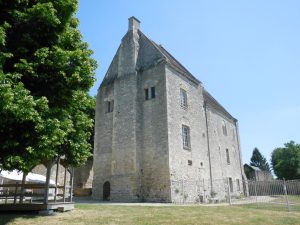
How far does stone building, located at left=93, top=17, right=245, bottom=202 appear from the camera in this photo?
66.8ft

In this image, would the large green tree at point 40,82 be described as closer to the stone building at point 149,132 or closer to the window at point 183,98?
the stone building at point 149,132

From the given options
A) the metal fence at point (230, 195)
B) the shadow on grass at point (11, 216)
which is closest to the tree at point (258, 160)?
the metal fence at point (230, 195)

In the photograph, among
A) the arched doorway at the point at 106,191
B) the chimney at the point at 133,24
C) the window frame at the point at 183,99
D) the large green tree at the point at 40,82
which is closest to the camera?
the large green tree at the point at 40,82

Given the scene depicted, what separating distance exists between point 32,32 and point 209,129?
69.8 feet

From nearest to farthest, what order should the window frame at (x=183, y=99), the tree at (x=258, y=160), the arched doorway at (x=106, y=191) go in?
the arched doorway at (x=106, y=191) < the window frame at (x=183, y=99) < the tree at (x=258, y=160)

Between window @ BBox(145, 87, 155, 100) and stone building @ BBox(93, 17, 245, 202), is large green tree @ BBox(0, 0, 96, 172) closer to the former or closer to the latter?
stone building @ BBox(93, 17, 245, 202)

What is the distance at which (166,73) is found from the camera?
21.8 meters

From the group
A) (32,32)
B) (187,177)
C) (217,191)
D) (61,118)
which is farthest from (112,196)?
(32,32)

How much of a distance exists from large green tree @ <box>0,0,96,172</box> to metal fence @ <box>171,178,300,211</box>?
1101cm

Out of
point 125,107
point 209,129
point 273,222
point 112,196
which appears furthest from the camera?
point 209,129

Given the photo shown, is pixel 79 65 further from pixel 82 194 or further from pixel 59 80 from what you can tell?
pixel 82 194

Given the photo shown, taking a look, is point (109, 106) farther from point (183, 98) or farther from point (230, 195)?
point (230, 195)

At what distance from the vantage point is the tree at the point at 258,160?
8106 cm

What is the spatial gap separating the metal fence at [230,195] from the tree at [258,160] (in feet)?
197
